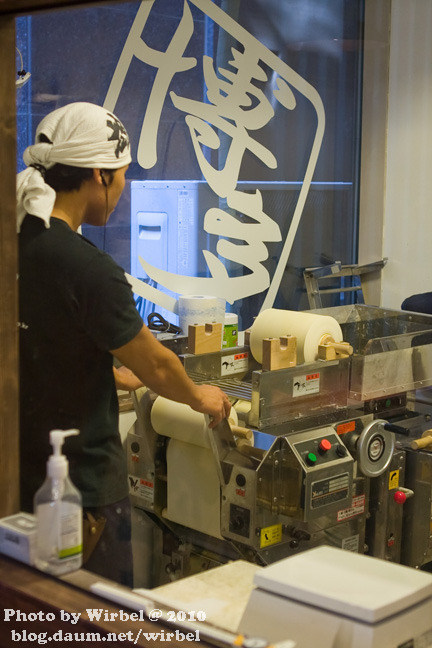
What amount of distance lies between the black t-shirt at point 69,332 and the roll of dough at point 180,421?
562 millimetres

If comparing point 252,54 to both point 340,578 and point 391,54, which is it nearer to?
point 391,54

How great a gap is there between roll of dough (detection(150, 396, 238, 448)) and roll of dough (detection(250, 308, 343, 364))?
0.32m

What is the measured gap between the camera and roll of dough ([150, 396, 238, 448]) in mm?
2180

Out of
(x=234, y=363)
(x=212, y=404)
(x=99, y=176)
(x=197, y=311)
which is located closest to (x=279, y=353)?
(x=234, y=363)

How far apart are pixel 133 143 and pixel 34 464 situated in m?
1.75

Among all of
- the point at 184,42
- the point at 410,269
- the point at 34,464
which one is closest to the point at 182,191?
the point at 184,42

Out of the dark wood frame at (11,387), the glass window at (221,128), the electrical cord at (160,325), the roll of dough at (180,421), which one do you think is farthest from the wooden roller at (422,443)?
the dark wood frame at (11,387)

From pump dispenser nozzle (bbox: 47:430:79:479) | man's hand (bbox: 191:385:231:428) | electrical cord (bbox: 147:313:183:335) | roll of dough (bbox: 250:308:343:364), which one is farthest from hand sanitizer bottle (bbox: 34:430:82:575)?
electrical cord (bbox: 147:313:183:335)

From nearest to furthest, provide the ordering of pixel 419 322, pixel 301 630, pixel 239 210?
1. pixel 301 630
2. pixel 419 322
3. pixel 239 210

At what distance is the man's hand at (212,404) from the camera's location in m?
1.97

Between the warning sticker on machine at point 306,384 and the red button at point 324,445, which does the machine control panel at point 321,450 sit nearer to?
the red button at point 324,445

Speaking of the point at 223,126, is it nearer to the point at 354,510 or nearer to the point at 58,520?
the point at 354,510

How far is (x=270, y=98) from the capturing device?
3.50 meters

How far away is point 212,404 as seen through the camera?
202 centimetres
